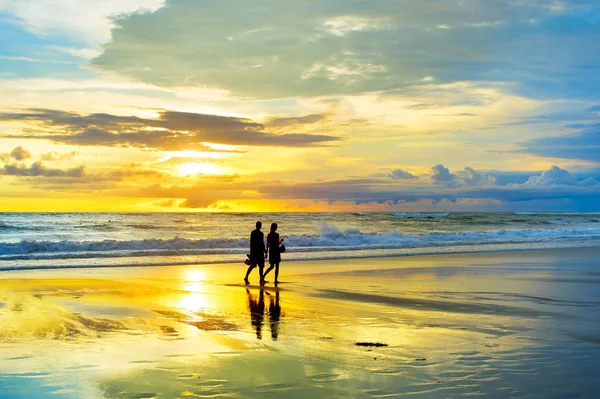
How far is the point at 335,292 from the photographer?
1655 centimetres

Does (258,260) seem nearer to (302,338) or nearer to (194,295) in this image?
(194,295)

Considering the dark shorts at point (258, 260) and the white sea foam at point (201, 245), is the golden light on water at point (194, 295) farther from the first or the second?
the white sea foam at point (201, 245)

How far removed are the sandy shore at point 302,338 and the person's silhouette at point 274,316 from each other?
0.17 ft

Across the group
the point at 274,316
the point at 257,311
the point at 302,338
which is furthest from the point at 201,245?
the point at 302,338

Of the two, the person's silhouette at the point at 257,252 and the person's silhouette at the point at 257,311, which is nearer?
the person's silhouette at the point at 257,311

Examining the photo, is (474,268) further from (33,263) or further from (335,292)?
(33,263)

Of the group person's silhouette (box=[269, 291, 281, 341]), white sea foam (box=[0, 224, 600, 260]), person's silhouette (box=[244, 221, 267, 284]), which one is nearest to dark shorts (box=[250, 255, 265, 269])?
person's silhouette (box=[244, 221, 267, 284])

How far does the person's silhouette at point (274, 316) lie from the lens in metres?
10.6

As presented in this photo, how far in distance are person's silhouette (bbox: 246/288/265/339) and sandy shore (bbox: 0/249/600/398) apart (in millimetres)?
40

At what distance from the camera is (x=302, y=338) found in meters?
10.1

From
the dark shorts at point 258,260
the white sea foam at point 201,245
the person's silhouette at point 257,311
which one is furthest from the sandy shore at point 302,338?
the white sea foam at point 201,245

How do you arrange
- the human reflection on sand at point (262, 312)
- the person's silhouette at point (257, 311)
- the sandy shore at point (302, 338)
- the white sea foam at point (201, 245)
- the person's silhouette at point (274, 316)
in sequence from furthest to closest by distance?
the white sea foam at point (201, 245) < the person's silhouette at point (257, 311) < the human reflection on sand at point (262, 312) < the person's silhouette at point (274, 316) < the sandy shore at point (302, 338)

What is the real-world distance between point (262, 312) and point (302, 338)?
3163 mm

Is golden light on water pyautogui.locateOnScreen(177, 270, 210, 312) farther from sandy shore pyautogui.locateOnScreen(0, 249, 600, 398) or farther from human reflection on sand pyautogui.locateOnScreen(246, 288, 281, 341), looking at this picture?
human reflection on sand pyautogui.locateOnScreen(246, 288, 281, 341)
